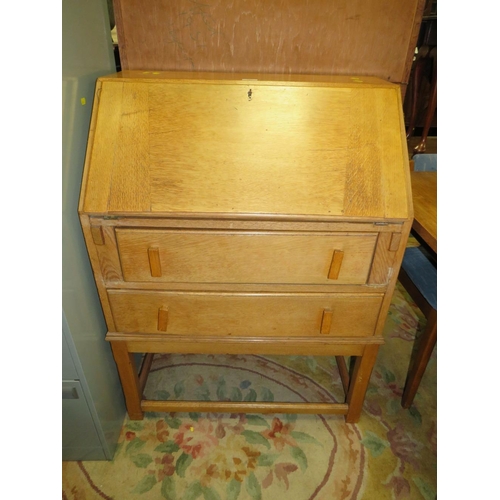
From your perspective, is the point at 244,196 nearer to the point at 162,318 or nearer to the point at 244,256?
the point at 244,256

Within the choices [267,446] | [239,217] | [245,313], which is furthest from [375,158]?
[267,446]

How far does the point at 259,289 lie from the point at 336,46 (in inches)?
37.9

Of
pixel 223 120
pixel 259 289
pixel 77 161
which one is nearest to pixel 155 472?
pixel 259 289

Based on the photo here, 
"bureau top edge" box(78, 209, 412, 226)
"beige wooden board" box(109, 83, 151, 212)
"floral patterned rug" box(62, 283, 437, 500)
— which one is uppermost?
"beige wooden board" box(109, 83, 151, 212)

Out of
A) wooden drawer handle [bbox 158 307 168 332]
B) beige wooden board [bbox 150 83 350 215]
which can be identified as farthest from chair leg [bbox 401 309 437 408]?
wooden drawer handle [bbox 158 307 168 332]

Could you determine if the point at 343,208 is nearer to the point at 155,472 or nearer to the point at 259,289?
the point at 259,289

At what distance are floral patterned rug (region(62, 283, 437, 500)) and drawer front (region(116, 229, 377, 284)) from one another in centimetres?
74

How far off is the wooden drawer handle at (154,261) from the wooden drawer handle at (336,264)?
51 cm

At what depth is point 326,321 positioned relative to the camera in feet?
3.84

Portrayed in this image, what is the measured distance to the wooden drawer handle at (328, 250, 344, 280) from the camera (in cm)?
106

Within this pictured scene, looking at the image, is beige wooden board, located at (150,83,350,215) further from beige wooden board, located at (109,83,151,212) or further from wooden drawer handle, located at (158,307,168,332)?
wooden drawer handle, located at (158,307,168,332)

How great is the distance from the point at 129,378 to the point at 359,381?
865mm

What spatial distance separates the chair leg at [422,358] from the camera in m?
1.38

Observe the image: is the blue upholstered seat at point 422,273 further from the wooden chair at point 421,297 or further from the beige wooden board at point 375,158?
the beige wooden board at point 375,158
